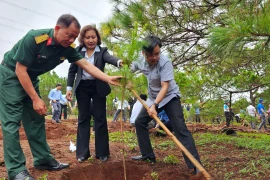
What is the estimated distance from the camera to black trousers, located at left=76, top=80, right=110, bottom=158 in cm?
351

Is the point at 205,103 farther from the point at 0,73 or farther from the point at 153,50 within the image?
the point at 0,73

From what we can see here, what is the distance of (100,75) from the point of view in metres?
2.96

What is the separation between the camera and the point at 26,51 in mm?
2627

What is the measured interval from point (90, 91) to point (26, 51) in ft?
3.37

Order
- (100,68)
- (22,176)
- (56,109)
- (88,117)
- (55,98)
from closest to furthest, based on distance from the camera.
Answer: (22,176) < (100,68) < (88,117) < (55,98) < (56,109)

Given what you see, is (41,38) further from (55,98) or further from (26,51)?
(55,98)

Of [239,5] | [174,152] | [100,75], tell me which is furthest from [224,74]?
[100,75]

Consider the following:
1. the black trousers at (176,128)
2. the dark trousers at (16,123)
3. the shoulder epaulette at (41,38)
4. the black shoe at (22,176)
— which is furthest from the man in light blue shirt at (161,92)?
the black shoe at (22,176)

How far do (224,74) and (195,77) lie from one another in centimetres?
52

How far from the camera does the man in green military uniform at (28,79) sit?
262cm

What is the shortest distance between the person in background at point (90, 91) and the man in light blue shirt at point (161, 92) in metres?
0.42

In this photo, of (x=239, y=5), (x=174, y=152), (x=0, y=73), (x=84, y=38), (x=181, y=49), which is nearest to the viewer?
(x=0, y=73)

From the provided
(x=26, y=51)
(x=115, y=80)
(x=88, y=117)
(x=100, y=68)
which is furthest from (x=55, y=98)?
(x=115, y=80)

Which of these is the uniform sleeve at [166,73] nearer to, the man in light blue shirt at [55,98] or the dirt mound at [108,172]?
the dirt mound at [108,172]
